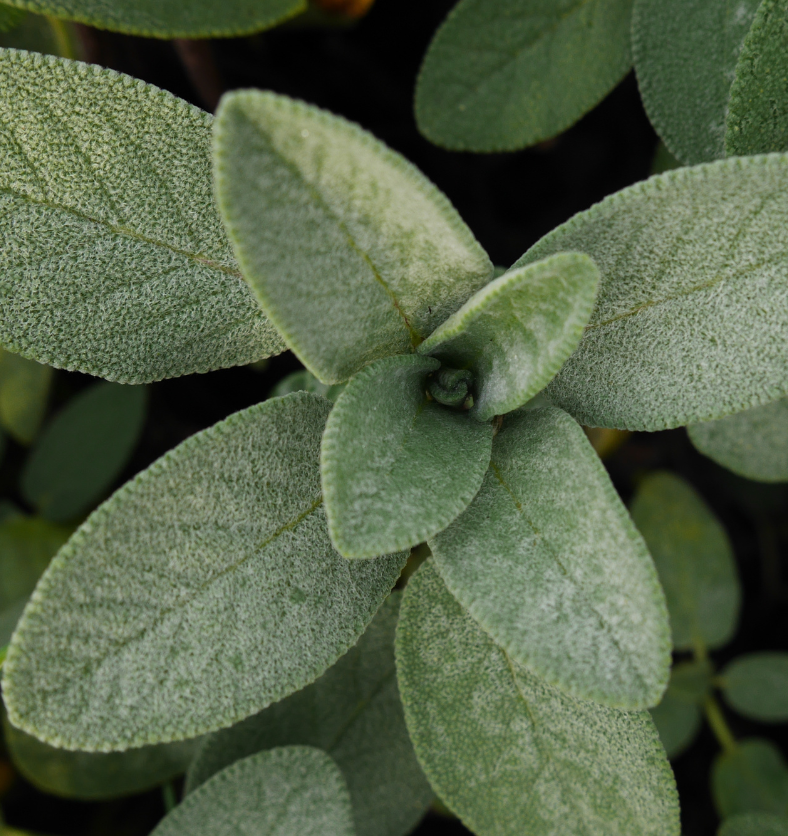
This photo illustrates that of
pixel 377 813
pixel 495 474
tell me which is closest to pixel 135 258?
pixel 495 474

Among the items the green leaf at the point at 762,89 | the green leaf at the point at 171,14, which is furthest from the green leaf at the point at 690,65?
the green leaf at the point at 171,14

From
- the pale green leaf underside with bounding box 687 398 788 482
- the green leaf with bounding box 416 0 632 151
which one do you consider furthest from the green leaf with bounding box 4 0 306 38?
the pale green leaf underside with bounding box 687 398 788 482

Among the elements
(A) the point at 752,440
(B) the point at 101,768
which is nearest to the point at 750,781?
(A) the point at 752,440

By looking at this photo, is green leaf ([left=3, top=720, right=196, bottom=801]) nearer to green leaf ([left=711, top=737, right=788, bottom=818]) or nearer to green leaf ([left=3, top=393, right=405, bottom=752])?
green leaf ([left=3, top=393, right=405, bottom=752])

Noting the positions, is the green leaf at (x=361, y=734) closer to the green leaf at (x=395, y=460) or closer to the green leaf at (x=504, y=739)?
the green leaf at (x=504, y=739)

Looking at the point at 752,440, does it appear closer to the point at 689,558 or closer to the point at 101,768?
the point at 689,558

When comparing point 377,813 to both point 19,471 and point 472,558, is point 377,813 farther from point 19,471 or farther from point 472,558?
point 19,471
